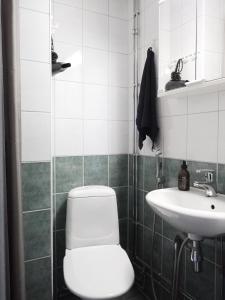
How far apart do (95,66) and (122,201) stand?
3.80 feet

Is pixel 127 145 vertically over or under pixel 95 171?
over

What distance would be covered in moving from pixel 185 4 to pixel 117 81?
0.76 meters

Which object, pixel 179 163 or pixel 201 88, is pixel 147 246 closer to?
pixel 179 163

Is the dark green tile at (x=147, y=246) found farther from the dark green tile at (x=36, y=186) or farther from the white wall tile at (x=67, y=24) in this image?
the white wall tile at (x=67, y=24)

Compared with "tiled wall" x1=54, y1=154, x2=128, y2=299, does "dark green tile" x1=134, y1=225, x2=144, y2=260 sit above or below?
below

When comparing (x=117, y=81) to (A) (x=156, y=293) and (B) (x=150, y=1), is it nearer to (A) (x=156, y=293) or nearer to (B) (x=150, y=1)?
(B) (x=150, y=1)

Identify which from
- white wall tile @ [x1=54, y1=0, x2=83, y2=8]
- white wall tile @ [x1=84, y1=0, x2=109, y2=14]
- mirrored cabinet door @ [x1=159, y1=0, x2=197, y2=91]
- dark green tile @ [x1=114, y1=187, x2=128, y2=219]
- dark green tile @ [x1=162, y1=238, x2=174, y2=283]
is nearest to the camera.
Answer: mirrored cabinet door @ [x1=159, y1=0, x2=197, y2=91]

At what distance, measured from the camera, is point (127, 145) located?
2115 mm

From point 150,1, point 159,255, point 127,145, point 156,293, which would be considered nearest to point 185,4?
point 150,1

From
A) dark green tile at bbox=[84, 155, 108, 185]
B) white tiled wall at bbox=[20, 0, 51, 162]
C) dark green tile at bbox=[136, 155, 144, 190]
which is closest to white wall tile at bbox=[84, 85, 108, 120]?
dark green tile at bbox=[84, 155, 108, 185]

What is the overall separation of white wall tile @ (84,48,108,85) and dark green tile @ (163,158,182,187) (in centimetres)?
84

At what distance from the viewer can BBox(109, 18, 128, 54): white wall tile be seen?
6.54ft

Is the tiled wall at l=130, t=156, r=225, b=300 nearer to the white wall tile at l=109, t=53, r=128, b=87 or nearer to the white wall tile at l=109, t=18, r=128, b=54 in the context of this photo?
the white wall tile at l=109, t=53, r=128, b=87

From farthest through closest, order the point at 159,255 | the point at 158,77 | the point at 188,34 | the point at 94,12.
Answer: the point at 94,12
the point at 159,255
the point at 158,77
the point at 188,34
